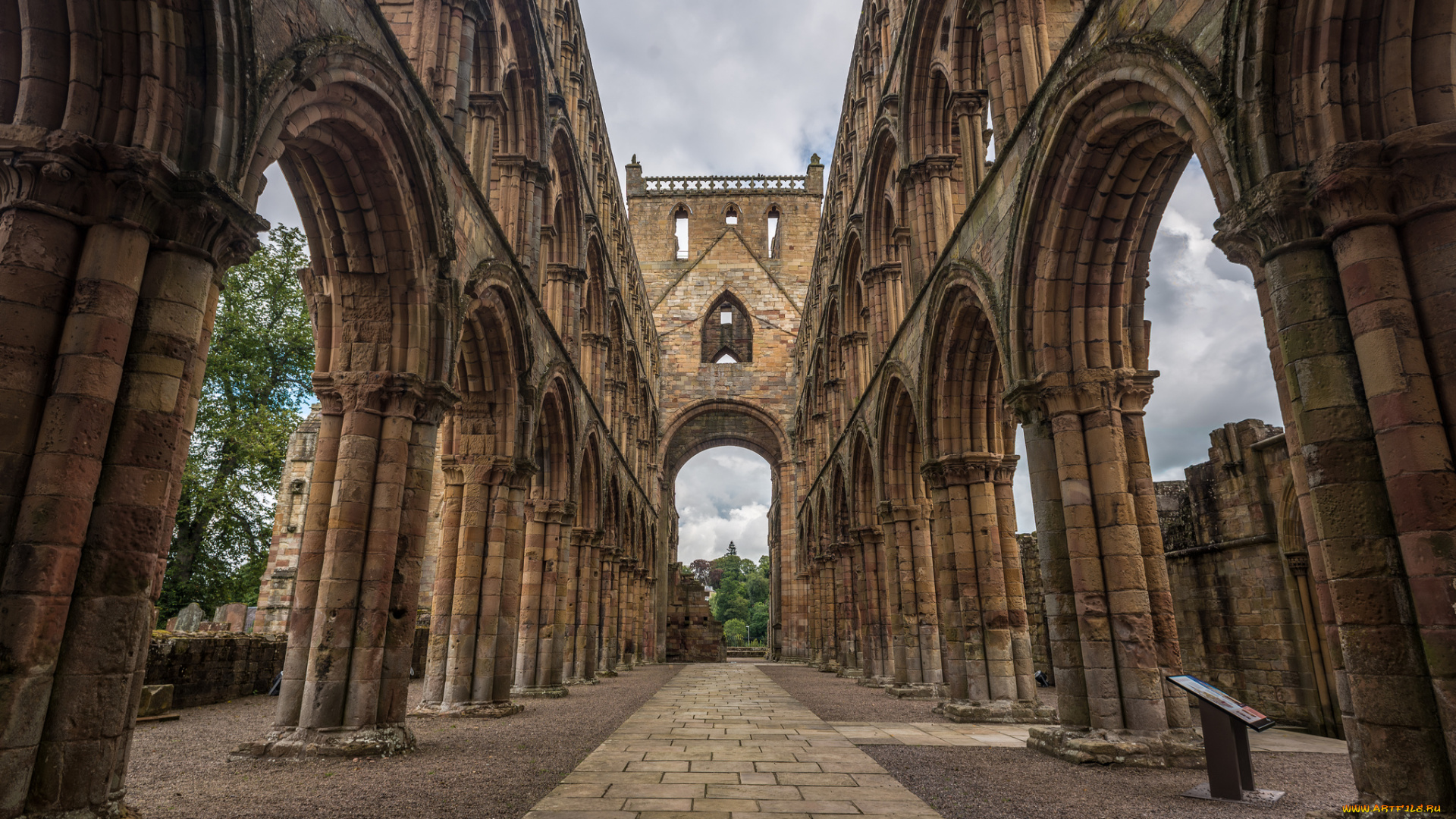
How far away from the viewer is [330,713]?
7023 mm

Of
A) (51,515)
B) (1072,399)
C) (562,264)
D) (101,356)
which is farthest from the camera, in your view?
(562,264)

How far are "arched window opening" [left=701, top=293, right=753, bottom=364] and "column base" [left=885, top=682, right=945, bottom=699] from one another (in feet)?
80.0

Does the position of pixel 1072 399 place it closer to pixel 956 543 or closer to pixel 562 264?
pixel 956 543

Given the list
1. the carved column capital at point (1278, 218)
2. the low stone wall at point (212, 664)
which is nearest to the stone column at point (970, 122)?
the carved column capital at point (1278, 218)

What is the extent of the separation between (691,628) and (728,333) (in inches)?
594

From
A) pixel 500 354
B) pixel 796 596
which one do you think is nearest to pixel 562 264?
pixel 500 354

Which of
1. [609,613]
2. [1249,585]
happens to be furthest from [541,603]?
[1249,585]

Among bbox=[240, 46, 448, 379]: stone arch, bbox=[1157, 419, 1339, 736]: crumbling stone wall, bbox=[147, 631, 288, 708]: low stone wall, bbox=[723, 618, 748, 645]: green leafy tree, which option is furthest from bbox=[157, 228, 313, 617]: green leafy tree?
bbox=[723, 618, 748, 645]: green leafy tree

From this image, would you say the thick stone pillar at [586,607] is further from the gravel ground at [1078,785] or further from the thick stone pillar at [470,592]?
the gravel ground at [1078,785]

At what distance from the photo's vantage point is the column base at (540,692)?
46.3ft

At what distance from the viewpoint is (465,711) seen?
10570 millimetres

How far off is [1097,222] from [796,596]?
97.4 feet

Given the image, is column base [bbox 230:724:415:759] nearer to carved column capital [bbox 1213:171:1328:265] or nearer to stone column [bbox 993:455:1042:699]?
carved column capital [bbox 1213:171:1328:265]

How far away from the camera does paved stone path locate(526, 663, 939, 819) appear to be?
4840 mm
